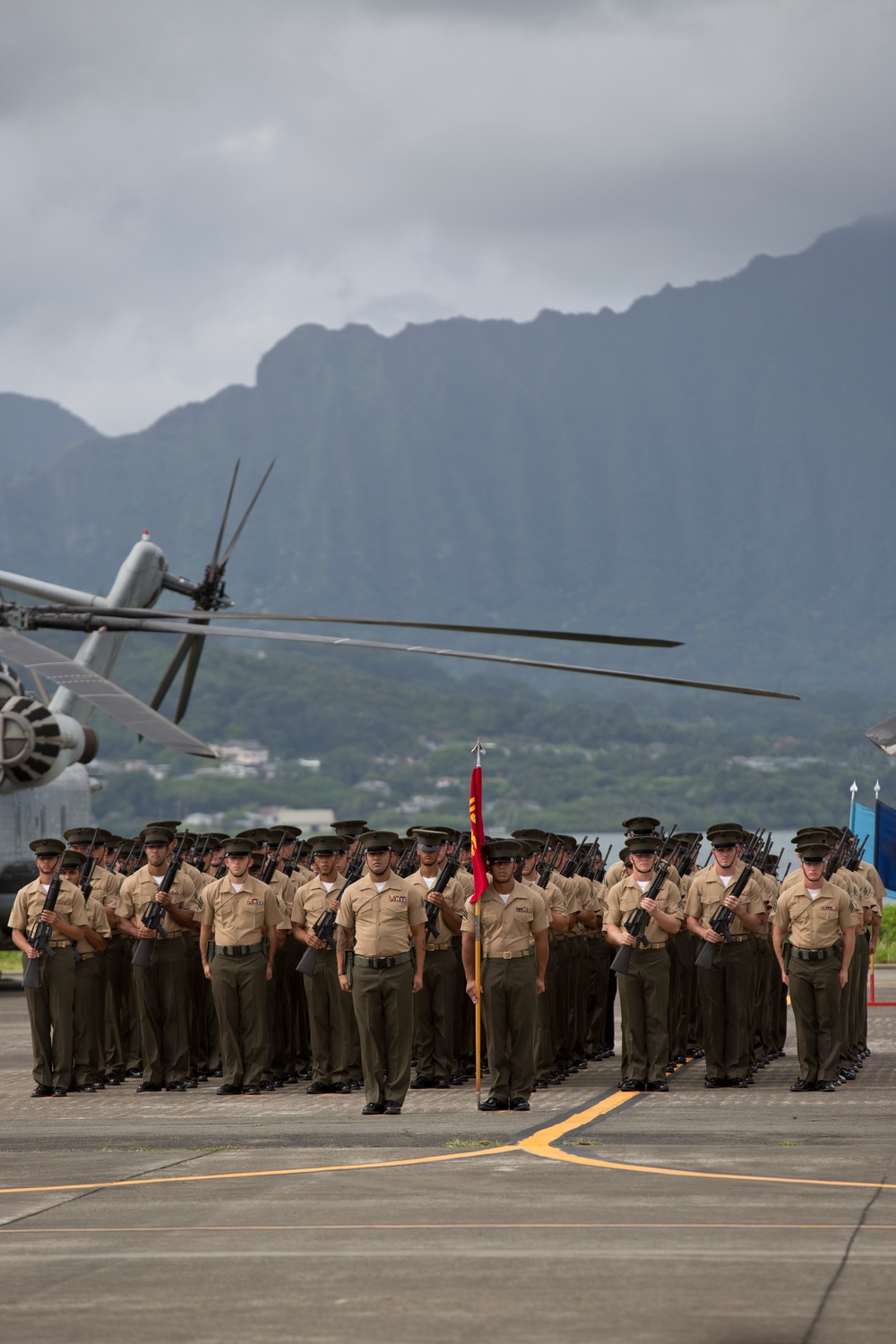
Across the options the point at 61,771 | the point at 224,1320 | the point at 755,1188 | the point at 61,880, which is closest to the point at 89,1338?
the point at 224,1320

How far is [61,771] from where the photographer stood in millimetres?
23875

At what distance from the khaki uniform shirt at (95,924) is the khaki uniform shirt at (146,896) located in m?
0.13

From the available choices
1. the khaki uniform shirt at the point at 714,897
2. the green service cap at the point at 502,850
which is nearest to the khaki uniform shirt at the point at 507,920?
the green service cap at the point at 502,850

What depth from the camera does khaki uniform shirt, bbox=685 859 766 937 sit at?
1277cm

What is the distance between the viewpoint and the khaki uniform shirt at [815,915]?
40.4 ft

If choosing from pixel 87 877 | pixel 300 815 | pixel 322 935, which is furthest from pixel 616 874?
pixel 300 815

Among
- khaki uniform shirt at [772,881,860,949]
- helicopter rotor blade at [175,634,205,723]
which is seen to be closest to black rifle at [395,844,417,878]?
khaki uniform shirt at [772,881,860,949]

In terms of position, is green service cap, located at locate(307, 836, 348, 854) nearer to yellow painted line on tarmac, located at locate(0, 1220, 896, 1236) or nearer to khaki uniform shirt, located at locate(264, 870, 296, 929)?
khaki uniform shirt, located at locate(264, 870, 296, 929)

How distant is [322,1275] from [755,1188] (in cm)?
239

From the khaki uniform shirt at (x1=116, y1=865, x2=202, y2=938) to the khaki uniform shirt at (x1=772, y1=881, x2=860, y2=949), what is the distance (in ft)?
13.4

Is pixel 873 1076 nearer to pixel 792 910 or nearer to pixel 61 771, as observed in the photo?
pixel 792 910

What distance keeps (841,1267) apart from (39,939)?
772 centimetres

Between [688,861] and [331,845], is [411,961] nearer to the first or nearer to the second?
[331,845]

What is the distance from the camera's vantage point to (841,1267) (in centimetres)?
645
